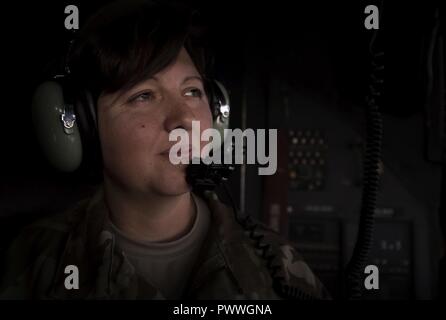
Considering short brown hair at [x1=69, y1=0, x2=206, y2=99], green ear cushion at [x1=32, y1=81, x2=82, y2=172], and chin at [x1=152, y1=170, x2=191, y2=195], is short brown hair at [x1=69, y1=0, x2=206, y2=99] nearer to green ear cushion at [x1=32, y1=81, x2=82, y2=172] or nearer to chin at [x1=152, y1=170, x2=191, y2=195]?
green ear cushion at [x1=32, y1=81, x2=82, y2=172]

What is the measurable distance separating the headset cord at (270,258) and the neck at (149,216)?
0.12m

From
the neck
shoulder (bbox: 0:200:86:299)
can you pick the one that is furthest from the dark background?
the neck

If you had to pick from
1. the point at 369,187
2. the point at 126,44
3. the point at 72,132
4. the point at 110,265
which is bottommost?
the point at 110,265

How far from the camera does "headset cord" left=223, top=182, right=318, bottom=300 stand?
0.84m

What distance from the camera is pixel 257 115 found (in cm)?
116

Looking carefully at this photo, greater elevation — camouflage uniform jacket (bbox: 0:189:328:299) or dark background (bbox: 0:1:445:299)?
dark background (bbox: 0:1:445:299)

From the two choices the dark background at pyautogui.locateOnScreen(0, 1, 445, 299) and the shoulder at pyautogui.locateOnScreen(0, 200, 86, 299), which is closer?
the shoulder at pyautogui.locateOnScreen(0, 200, 86, 299)

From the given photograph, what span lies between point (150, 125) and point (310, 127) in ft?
1.53

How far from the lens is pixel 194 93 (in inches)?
36.9

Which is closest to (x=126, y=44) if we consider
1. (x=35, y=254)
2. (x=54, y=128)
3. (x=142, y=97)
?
(x=142, y=97)

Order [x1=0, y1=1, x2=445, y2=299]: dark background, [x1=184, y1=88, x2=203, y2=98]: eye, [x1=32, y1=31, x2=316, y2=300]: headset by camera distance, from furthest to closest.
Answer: [x1=0, y1=1, x2=445, y2=299]: dark background, [x1=184, y1=88, x2=203, y2=98]: eye, [x1=32, y1=31, x2=316, y2=300]: headset

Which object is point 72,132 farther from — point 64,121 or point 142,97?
point 142,97

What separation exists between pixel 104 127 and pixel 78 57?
161mm
